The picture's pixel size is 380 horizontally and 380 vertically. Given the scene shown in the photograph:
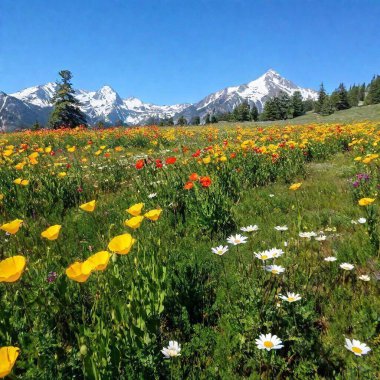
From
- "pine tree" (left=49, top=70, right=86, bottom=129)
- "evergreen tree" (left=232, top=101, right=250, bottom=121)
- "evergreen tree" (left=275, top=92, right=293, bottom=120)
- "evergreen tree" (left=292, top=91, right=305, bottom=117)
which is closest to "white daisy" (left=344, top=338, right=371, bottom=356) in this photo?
"pine tree" (left=49, top=70, right=86, bottom=129)

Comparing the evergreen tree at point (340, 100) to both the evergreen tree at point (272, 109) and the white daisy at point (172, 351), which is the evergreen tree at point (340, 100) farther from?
the white daisy at point (172, 351)

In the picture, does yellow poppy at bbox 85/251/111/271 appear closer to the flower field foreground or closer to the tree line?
the flower field foreground

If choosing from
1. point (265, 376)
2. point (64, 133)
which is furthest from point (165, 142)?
point (265, 376)

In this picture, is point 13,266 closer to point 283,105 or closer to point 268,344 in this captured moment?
point 268,344

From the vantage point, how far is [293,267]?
335cm

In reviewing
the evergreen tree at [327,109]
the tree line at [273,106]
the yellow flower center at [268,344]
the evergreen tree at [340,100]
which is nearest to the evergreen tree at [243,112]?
the tree line at [273,106]

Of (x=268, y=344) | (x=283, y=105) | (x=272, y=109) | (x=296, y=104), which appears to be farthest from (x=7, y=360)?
(x=296, y=104)

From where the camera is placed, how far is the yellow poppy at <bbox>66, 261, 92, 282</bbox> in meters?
2.00

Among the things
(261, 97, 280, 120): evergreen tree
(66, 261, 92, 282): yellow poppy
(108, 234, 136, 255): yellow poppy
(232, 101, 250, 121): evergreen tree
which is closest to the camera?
(66, 261, 92, 282): yellow poppy

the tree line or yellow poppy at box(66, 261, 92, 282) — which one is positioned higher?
the tree line

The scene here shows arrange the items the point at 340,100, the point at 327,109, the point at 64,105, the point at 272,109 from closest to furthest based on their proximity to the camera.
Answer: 1. the point at 64,105
2. the point at 327,109
3. the point at 272,109
4. the point at 340,100

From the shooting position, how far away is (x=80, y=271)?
6.89 feet

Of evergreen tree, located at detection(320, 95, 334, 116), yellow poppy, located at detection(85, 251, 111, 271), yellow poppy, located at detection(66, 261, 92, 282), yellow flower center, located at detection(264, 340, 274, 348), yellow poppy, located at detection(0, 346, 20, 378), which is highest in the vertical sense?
evergreen tree, located at detection(320, 95, 334, 116)

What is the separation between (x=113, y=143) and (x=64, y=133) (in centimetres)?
309
